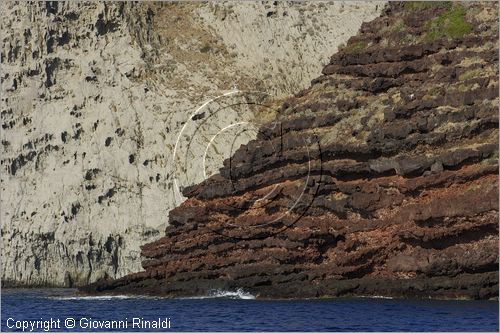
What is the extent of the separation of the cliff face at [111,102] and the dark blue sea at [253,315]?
16.6 m

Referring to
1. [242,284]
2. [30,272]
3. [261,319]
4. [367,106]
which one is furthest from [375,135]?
[30,272]

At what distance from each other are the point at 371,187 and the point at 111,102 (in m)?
25.6

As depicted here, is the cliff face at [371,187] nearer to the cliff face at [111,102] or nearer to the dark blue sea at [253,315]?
the dark blue sea at [253,315]

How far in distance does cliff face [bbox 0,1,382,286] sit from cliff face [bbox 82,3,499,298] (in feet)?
35.9

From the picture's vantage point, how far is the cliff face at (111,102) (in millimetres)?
75312

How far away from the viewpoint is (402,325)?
4397 cm

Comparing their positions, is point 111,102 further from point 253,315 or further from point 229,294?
point 253,315

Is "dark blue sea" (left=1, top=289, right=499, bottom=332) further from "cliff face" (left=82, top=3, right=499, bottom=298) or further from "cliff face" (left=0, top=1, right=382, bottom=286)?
"cliff face" (left=0, top=1, right=382, bottom=286)

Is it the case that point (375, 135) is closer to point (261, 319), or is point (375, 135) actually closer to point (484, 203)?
point (484, 203)

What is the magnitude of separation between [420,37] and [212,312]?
18.5 metres

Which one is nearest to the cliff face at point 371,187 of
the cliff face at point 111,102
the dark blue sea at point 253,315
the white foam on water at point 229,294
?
the white foam on water at point 229,294

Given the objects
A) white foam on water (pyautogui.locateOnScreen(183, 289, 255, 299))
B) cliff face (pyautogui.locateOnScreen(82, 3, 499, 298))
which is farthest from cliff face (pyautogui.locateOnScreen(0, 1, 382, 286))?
white foam on water (pyautogui.locateOnScreen(183, 289, 255, 299))

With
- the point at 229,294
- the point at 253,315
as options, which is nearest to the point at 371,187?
the point at 229,294

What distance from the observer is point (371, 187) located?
56.7m
